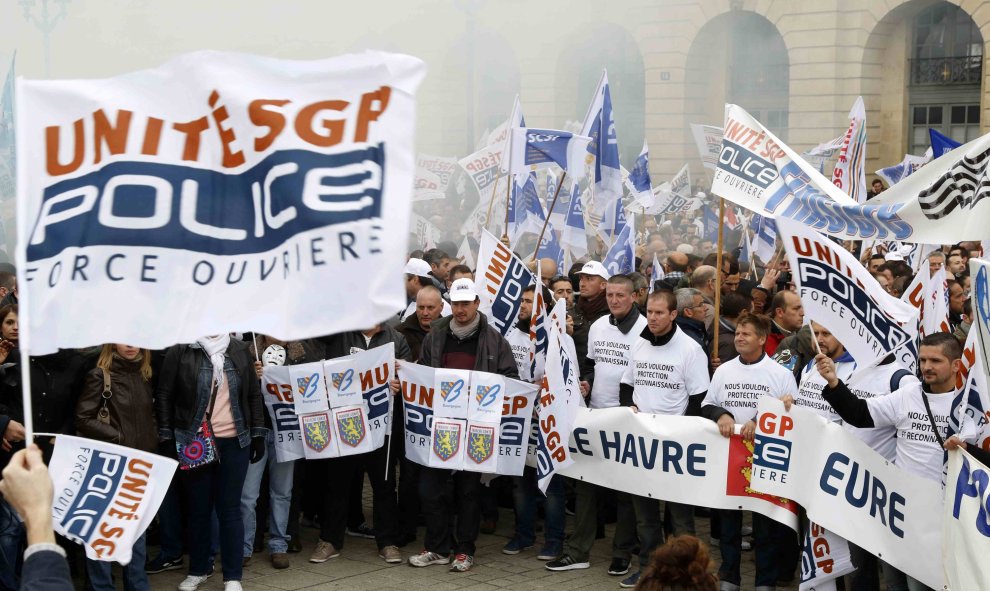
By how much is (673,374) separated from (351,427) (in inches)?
81.4

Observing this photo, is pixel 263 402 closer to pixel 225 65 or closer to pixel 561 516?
pixel 561 516

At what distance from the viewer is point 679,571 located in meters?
3.54

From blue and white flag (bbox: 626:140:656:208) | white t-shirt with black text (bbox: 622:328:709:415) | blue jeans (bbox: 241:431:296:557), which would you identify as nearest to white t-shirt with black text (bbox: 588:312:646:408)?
white t-shirt with black text (bbox: 622:328:709:415)

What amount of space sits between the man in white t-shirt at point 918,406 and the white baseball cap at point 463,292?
2398 millimetres

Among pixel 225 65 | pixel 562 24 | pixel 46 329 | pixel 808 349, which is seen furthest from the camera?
pixel 562 24

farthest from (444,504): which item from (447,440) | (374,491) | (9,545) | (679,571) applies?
(679,571)

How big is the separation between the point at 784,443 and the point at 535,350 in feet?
6.36

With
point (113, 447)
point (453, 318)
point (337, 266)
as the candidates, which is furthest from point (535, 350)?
point (337, 266)

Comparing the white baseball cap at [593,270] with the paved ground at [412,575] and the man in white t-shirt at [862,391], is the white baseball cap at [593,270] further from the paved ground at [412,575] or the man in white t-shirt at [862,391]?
the man in white t-shirt at [862,391]

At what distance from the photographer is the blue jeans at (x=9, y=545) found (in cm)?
670

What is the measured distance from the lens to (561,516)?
27.7 feet

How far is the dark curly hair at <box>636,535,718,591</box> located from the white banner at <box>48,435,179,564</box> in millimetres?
3326

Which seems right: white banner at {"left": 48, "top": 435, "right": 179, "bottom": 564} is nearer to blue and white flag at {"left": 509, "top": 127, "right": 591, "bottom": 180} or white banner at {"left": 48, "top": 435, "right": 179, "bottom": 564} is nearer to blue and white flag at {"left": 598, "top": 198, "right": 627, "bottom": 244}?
blue and white flag at {"left": 509, "top": 127, "right": 591, "bottom": 180}

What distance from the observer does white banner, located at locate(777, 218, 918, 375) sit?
6590 millimetres
